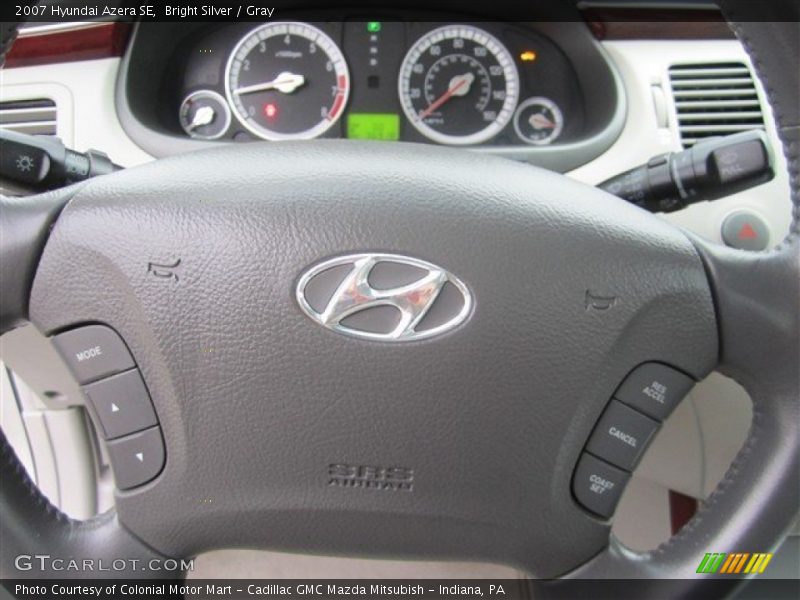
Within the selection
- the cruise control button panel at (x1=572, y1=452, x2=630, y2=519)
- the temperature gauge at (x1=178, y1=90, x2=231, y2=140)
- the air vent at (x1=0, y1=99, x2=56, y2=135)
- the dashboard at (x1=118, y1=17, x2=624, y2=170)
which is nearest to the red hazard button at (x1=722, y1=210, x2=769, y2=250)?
the dashboard at (x1=118, y1=17, x2=624, y2=170)

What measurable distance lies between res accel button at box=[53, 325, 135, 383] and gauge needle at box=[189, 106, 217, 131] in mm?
867

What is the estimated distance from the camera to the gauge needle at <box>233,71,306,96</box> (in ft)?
5.37

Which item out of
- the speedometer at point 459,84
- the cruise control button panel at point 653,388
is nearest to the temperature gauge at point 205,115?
the speedometer at point 459,84

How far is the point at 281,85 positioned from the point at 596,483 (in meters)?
1.04

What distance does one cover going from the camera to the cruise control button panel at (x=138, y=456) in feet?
2.77

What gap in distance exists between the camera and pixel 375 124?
5.48 feet

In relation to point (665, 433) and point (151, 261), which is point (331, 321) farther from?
A: point (665, 433)

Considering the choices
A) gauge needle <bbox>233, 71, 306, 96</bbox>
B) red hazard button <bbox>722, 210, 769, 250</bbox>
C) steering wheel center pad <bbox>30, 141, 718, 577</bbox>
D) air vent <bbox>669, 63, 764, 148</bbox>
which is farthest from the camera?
gauge needle <bbox>233, 71, 306, 96</bbox>

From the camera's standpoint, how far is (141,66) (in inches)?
61.9

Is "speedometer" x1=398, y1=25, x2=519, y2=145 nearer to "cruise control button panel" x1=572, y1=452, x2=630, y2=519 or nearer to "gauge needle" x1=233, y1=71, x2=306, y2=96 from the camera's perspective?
"gauge needle" x1=233, y1=71, x2=306, y2=96

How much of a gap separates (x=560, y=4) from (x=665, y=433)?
760 millimetres

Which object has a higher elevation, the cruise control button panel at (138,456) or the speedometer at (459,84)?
the speedometer at (459,84)

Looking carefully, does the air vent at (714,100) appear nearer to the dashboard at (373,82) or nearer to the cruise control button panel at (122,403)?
the dashboard at (373,82)

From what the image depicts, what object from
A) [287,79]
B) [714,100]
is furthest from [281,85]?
[714,100]
